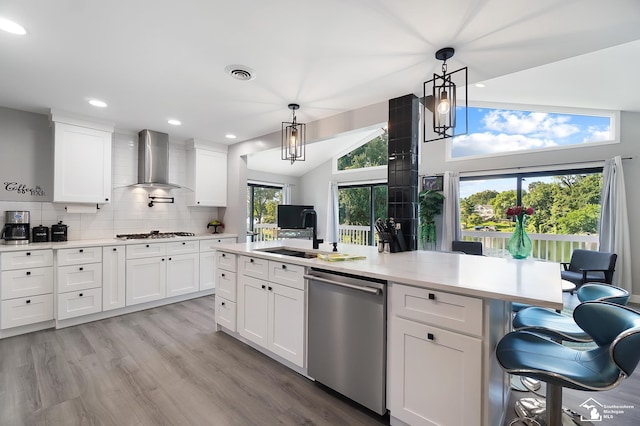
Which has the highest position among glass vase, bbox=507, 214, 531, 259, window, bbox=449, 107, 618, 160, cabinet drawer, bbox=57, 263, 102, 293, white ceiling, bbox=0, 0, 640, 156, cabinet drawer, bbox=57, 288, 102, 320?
window, bbox=449, 107, 618, 160

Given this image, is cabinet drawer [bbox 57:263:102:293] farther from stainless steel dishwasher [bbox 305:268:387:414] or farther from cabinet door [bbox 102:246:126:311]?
stainless steel dishwasher [bbox 305:268:387:414]

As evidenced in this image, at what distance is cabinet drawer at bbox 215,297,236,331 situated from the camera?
113 inches

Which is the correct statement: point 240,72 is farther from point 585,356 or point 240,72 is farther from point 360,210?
point 360,210

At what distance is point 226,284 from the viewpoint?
9.74ft

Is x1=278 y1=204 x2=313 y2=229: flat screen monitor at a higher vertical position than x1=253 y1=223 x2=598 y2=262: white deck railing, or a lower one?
higher

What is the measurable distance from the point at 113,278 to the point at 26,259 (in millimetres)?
817

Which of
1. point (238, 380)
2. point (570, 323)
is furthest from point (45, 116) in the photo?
point (570, 323)

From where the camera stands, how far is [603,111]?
4.34 metres

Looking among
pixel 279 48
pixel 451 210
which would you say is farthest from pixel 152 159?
pixel 451 210

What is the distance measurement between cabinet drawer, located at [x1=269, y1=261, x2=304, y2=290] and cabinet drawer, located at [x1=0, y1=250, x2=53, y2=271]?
2.68m

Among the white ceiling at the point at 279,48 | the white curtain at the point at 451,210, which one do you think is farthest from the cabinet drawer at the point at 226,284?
the white curtain at the point at 451,210

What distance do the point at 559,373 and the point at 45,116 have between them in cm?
525

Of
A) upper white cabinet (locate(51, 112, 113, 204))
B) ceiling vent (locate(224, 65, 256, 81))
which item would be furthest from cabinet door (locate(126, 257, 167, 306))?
ceiling vent (locate(224, 65, 256, 81))

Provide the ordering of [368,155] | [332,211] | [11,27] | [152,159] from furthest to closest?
1. [332,211]
2. [368,155]
3. [152,159]
4. [11,27]
